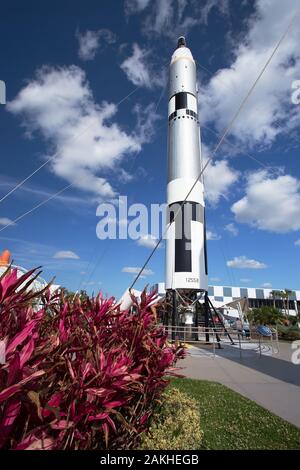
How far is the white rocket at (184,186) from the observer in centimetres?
1443

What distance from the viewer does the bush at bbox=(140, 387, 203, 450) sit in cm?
317

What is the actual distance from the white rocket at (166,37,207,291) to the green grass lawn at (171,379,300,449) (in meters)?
8.37

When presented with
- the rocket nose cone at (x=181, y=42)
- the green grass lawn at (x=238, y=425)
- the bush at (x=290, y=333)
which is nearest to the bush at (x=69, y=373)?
the green grass lawn at (x=238, y=425)

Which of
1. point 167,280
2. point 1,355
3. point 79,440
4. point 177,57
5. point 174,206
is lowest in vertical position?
point 79,440

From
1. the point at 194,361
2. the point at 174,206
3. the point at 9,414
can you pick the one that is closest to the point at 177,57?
the point at 174,206

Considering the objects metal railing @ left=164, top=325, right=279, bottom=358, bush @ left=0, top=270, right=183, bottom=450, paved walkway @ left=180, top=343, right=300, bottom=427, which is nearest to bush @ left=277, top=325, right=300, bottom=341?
metal railing @ left=164, top=325, right=279, bottom=358

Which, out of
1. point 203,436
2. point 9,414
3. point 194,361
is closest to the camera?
point 9,414

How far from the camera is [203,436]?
3945 mm

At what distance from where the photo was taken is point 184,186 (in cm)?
1530

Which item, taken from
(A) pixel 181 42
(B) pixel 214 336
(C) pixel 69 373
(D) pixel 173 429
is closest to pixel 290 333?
(B) pixel 214 336

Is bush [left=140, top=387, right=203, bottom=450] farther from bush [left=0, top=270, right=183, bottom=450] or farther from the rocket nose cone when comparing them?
the rocket nose cone

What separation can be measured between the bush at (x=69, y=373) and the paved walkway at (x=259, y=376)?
1.76m

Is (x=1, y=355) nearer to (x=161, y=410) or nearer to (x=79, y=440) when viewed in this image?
(x=79, y=440)

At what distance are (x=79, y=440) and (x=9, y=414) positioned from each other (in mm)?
720
